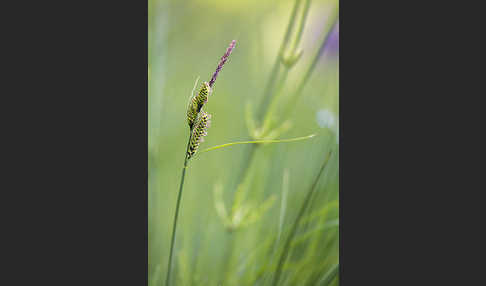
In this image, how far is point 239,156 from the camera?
1.43 metres

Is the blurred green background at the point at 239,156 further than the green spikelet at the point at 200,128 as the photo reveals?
Yes

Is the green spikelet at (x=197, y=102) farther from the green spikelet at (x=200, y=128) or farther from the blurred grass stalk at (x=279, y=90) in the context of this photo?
the blurred grass stalk at (x=279, y=90)

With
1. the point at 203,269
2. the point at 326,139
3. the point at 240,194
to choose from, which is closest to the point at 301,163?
the point at 326,139

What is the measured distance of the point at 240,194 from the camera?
1.42 metres

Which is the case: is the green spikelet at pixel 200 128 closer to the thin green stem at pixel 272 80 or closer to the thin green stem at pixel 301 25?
the thin green stem at pixel 272 80

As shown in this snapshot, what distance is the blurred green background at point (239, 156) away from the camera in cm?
141

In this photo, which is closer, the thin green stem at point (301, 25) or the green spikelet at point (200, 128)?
the green spikelet at point (200, 128)

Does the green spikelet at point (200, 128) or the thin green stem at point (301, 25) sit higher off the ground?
the thin green stem at point (301, 25)

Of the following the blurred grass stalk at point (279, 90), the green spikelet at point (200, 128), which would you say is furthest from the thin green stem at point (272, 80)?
the green spikelet at point (200, 128)

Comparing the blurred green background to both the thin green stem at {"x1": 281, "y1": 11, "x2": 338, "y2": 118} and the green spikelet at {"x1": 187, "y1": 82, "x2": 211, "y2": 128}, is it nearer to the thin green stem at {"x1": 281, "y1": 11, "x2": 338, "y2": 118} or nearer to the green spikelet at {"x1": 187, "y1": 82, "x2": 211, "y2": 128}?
the thin green stem at {"x1": 281, "y1": 11, "x2": 338, "y2": 118}

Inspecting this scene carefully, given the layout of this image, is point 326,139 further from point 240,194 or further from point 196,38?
point 196,38

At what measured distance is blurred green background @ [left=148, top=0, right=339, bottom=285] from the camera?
1.41 m

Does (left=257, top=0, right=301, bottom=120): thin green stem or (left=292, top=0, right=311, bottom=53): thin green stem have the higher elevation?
(left=292, top=0, right=311, bottom=53): thin green stem

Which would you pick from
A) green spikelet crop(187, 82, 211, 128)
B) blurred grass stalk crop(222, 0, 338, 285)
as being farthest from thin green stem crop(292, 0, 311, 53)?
green spikelet crop(187, 82, 211, 128)
